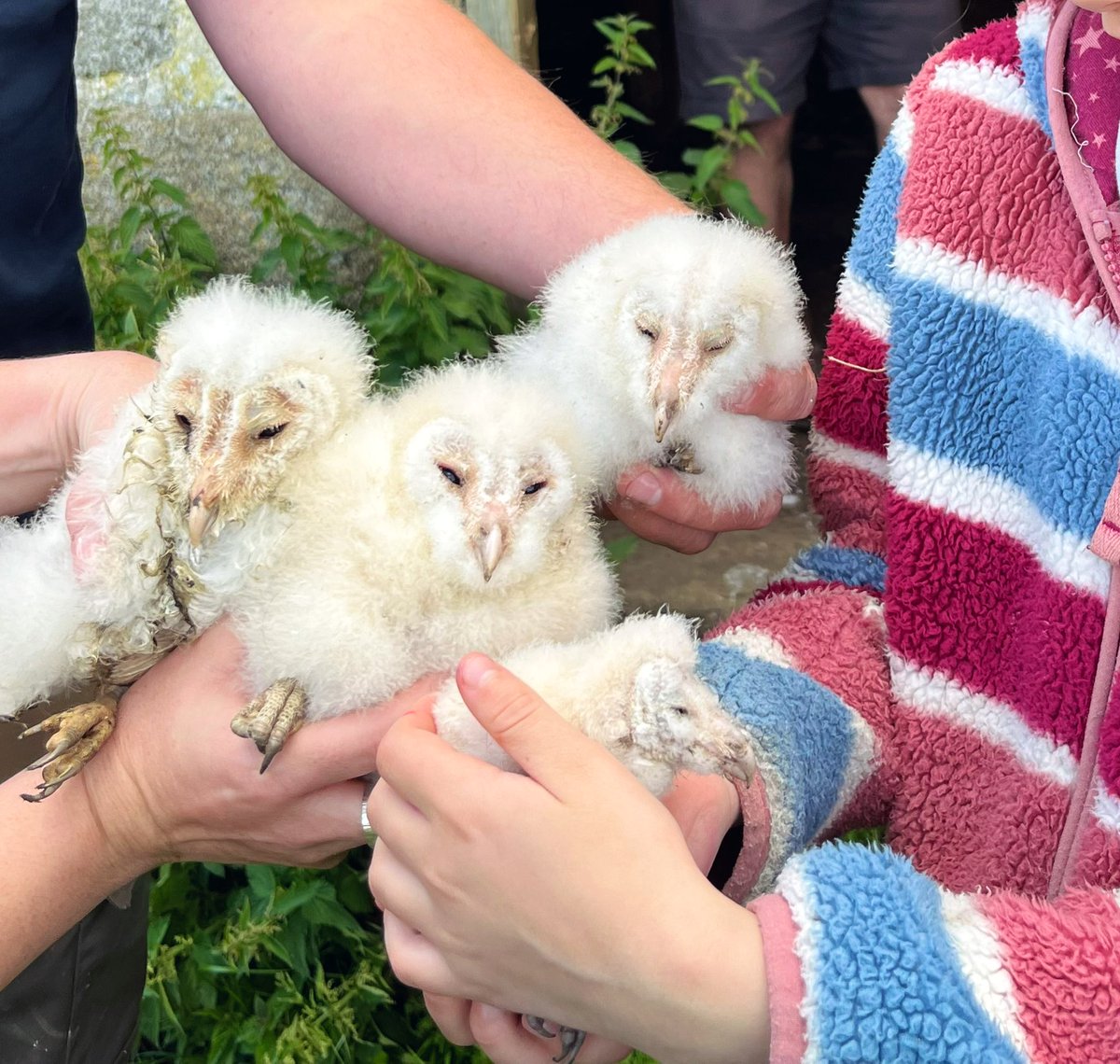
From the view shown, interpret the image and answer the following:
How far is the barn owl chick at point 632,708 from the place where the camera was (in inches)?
44.4

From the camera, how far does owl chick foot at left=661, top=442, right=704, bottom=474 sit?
1.59 metres

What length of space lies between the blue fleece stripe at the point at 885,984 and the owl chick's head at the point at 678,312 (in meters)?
0.60

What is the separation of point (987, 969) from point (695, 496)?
73 cm

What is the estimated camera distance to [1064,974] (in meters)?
1.04

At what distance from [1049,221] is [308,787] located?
1031 millimetres

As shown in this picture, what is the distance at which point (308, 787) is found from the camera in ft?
4.41

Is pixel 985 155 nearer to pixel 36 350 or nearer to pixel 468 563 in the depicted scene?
pixel 468 563

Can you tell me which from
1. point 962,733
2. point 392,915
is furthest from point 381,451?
point 962,733

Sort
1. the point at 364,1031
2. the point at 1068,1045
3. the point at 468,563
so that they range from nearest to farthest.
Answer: the point at 1068,1045, the point at 468,563, the point at 364,1031

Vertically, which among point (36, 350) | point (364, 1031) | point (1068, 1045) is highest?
point (36, 350)

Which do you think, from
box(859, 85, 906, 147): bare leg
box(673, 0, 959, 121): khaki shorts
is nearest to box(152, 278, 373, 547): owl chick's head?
box(673, 0, 959, 121): khaki shorts

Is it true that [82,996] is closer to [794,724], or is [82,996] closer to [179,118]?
[794,724]

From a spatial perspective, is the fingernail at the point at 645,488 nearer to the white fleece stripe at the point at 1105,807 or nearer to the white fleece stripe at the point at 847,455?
the white fleece stripe at the point at 847,455

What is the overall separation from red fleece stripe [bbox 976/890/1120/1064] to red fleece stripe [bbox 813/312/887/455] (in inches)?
28.1
